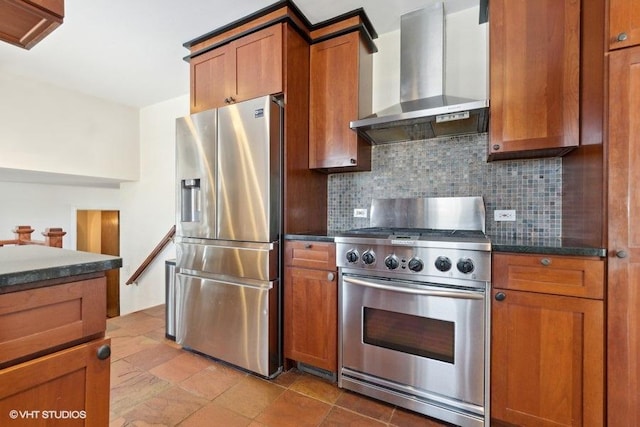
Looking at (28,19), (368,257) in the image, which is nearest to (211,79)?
(28,19)

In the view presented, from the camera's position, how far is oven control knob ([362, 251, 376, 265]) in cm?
171

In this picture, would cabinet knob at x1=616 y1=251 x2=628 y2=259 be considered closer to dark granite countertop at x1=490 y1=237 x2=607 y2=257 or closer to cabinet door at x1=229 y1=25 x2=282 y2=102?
dark granite countertop at x1=490 y1=237 x2=607 y2=257

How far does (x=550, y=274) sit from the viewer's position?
135 cm

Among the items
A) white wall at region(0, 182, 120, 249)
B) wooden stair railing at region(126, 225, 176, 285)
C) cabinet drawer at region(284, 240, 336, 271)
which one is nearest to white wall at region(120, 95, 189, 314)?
wooden stair railing at region(126, 225, 176, 285)

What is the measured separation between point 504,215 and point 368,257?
104 cm

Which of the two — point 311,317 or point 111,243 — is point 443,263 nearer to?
point 311,317

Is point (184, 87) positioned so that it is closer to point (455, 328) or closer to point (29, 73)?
point (29, 73)

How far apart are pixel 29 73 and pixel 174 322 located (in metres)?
3.08

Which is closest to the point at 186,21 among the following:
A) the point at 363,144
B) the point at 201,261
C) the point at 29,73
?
the point at 363,144

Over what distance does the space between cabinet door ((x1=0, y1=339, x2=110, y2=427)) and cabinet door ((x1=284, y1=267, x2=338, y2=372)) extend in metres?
1.21

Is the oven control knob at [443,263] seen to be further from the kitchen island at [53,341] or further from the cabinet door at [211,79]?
the cabinet door at [211,79]

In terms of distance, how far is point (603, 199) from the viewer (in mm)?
1286

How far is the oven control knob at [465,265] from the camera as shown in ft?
4.80

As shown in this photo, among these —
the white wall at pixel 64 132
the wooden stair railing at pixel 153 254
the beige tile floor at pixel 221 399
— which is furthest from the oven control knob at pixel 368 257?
the white wall at pixel 64 132
